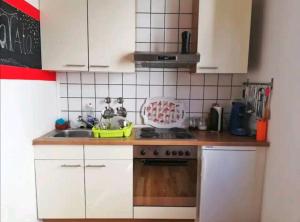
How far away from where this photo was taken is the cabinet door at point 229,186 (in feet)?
5.82

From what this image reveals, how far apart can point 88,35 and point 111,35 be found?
19 centimetres

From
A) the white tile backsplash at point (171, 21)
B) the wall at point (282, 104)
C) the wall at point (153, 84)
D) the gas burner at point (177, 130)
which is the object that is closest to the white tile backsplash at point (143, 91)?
the wall at point (153, 84)

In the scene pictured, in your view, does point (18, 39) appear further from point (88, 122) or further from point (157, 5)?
point (157, 5)

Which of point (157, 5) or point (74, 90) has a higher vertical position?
point (157, 5)

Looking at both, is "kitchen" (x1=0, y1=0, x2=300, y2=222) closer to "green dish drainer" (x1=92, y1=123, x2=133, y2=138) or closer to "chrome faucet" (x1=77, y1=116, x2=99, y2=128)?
"green dish drainer" (x1=92, y1=123, x2=133, y2=138)

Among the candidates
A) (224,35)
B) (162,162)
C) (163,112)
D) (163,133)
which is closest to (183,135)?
(163,133)

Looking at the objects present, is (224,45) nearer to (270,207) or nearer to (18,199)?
(270,207)

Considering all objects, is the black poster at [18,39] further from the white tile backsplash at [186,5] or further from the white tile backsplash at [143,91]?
the white tile backsplash at [186,5]

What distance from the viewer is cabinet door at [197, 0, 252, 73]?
6.06 feet

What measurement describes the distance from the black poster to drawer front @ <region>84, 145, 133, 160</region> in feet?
2.54

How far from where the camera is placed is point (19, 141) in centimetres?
154

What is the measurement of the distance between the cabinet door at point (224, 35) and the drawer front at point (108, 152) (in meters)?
0.90

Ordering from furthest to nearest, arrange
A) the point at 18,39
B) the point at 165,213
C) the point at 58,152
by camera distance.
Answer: the point at 165,213 → the point at 58,152 → the point at 18,39

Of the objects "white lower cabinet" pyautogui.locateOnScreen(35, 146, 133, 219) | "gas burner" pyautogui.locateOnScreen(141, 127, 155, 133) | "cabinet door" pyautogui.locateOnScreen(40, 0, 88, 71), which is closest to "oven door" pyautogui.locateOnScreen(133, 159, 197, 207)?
"white lower cabinet" pyautogui.locateOnScreen(35, 146, 133, 219)
